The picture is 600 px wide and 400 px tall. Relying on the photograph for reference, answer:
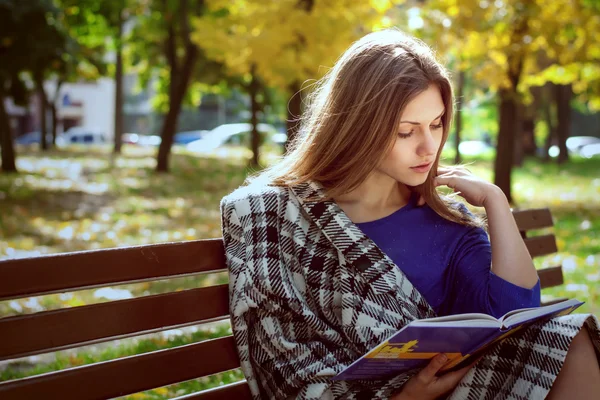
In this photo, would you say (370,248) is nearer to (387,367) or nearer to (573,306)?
(387,367)

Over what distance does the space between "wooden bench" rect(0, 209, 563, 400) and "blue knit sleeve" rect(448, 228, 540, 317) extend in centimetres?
78

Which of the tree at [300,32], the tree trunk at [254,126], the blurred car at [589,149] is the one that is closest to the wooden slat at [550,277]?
the tree at [300,32]

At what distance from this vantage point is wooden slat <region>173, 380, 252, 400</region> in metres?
2.64

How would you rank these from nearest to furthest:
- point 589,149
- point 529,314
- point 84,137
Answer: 1. point 529,314
2. point 589,149
3. point 84,137

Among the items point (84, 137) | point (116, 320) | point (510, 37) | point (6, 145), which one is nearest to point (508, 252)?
point (116, 320)

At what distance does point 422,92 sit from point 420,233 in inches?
19.6

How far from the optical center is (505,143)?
43.9ft

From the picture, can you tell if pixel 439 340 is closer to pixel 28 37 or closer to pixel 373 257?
pixel 373 257

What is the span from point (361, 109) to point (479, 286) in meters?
0.71

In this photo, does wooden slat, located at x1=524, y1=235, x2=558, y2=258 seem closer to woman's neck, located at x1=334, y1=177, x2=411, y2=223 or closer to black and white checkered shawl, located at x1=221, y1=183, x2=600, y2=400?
woman's neck, located at x1=334, y1=177, x2=411, y2=223

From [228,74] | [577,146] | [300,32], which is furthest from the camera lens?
[577,146]

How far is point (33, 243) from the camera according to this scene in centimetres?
883

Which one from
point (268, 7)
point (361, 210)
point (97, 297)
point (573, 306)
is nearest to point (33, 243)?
point (97, 297)

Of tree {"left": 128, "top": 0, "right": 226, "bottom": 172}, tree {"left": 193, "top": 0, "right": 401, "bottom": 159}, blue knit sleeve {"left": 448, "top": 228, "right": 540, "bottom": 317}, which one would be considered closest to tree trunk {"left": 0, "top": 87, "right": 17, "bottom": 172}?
tree {"left": 128, "top": 0, "right": 226, "bottom": 172}
